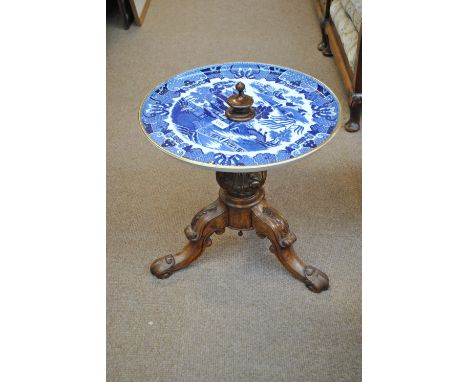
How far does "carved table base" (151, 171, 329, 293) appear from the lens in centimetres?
177

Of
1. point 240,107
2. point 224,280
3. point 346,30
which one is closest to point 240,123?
point 240,107

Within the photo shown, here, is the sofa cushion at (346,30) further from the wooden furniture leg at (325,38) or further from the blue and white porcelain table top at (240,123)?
the blue and white porcelain table top at (240,123)

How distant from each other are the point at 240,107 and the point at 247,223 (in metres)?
0.44

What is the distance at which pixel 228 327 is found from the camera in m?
1.80

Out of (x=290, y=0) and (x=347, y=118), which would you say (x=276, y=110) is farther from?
(x=290, y=0)

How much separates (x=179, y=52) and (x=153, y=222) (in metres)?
1.70

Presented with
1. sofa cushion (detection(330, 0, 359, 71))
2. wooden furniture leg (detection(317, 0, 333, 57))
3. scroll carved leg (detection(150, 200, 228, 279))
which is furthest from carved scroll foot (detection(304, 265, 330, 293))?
wooden furniture leg (detection(317, 0, 333, 57))

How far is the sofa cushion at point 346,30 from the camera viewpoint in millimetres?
2779

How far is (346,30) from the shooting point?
2.94 m

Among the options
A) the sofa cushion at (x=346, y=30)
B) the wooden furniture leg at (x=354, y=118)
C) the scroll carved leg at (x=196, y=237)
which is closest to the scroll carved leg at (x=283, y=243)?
the scroll carved leg at (x=196, y=237)

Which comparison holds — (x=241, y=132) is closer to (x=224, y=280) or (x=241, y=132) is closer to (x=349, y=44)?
(x=224, y=280)

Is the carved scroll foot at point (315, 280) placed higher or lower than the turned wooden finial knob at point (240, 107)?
lower

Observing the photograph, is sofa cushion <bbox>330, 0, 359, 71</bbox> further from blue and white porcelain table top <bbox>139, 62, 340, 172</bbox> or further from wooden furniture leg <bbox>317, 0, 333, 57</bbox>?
blue and white porcelain table top <bbox>139, 62, 340, 172</bbox>

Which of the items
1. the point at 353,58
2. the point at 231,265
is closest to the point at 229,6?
the point at 353,58
